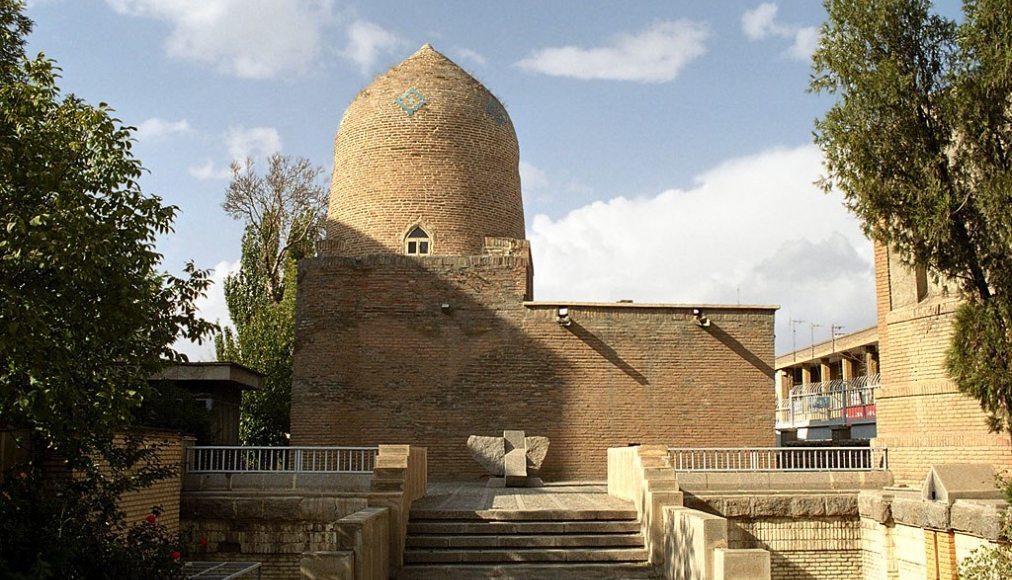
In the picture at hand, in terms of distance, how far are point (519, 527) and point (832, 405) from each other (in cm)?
3076

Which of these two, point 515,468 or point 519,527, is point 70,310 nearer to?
point 519,527

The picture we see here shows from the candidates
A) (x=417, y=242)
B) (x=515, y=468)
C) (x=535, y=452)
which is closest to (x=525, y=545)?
(x=515, y=468)

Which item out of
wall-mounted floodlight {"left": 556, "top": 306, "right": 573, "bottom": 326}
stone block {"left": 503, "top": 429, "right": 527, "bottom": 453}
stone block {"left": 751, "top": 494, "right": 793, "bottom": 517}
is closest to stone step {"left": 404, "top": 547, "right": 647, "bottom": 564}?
stone block {"left": 751, "top": 494, "right": 793, "bottom": 517}

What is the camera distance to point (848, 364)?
43219mm

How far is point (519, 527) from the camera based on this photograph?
11.3m

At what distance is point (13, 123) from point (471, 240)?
14362 mm

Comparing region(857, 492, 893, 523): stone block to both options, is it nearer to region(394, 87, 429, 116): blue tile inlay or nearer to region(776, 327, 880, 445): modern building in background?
region(394, 87, 429, 116): blue tile inlay

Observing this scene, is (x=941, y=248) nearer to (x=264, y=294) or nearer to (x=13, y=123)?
(x=13, y=123)

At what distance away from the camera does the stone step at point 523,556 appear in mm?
10664

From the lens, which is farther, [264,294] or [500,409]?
[264,294]

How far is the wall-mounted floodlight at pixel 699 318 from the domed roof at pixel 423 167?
17.0 feet

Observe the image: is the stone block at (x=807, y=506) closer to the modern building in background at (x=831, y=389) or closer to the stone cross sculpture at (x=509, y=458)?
the stone cross sculpture at (x=509, y=458)

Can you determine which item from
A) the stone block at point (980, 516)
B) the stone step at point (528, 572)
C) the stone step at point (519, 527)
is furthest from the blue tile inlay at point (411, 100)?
the stone block at point (980, 516)

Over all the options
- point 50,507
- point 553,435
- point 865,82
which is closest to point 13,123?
point 50,507
